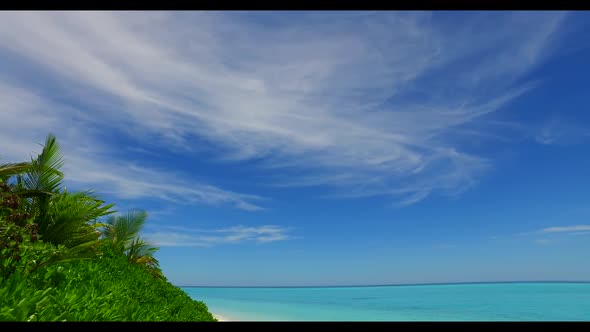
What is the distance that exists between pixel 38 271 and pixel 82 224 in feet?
8.89

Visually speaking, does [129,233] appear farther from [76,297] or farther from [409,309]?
[409,309]

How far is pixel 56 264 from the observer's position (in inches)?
239

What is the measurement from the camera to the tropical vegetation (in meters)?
3.81

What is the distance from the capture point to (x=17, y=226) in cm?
536

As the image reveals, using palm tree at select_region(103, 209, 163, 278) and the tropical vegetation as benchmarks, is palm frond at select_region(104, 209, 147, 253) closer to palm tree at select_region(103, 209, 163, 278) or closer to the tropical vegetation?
palm tree at select_region(103, 209, 163, 278)

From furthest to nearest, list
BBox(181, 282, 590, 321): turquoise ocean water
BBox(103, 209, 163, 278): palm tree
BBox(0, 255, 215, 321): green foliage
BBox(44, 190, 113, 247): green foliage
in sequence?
BBox(181, 282, 590, 321): turquoise ocean water, BBox(103, 209, 163, 278): palm tree, BBox(44, 190, 113, 247): green foliage, BBox(0, 255, 215, 321): green foliage

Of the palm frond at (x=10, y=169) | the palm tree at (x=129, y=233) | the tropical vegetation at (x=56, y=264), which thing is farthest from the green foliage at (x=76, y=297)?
the palm tree at (x=129, y=233)

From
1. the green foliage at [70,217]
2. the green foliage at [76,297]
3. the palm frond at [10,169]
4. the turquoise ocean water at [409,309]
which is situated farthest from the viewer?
the turquoise ocean water at [409,309]

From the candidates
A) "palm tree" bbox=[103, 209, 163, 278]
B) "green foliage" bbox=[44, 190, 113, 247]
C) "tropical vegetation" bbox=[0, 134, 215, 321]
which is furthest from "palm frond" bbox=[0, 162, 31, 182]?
"palm tree" bbox=[103, 209, 163, 278]

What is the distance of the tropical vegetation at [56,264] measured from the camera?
3.81 metres

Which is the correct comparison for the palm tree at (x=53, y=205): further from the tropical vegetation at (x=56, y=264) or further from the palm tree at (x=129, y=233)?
the palm tree at (x=129, y=233)

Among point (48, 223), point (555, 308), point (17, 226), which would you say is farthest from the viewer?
point (555, 308)
